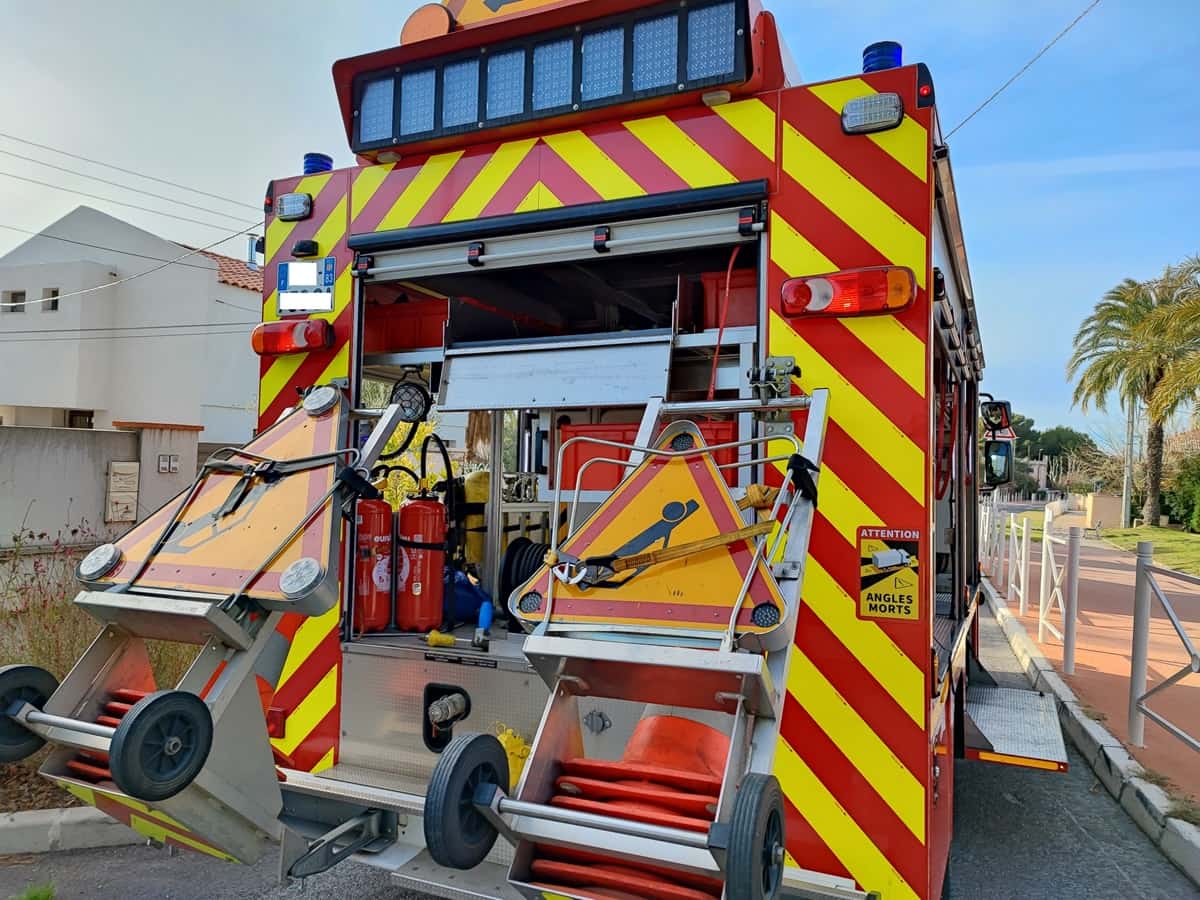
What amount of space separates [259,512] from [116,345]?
75.6ft

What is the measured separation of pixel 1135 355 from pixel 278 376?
23.8 metres

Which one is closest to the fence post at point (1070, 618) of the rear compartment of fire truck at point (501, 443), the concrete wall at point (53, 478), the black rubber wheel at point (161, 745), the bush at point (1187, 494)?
the rear compartment of fire truck at point (501, 443)

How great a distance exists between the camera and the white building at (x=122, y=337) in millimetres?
21547

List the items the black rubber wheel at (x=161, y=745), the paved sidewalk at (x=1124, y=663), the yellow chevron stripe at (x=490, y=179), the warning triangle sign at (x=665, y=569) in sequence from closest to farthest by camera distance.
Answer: the black rubber wheel at (x=161, y=745) < the warning triangle sign at (x=665, y=569) < the yellow chevron stripe at (x=490, y=179) < the paved sidewalk at (x=1124, y=663)

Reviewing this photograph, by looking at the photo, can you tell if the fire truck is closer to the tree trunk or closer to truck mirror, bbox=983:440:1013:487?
truck mirror, bbox=983:440:1013:487

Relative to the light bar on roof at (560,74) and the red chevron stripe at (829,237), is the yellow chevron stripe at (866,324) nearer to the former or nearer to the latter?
the red chevron stripe at (829,237)

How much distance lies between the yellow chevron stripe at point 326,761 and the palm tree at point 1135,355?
2131 centimetres

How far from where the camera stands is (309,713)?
3.40 m

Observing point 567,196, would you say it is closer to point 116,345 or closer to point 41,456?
point 41,456

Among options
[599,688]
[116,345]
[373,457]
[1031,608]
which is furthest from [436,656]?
[116,345]

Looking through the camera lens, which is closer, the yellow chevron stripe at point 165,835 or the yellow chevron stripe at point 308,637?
the yellow chevron stripe at point 165,835

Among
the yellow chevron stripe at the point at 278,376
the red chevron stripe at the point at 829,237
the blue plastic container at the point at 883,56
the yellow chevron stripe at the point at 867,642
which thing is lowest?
the yellow chevron stripe at the point at 867,642

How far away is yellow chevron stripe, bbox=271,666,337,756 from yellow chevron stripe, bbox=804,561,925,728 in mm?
1925

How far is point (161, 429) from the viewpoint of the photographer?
1016 cm
